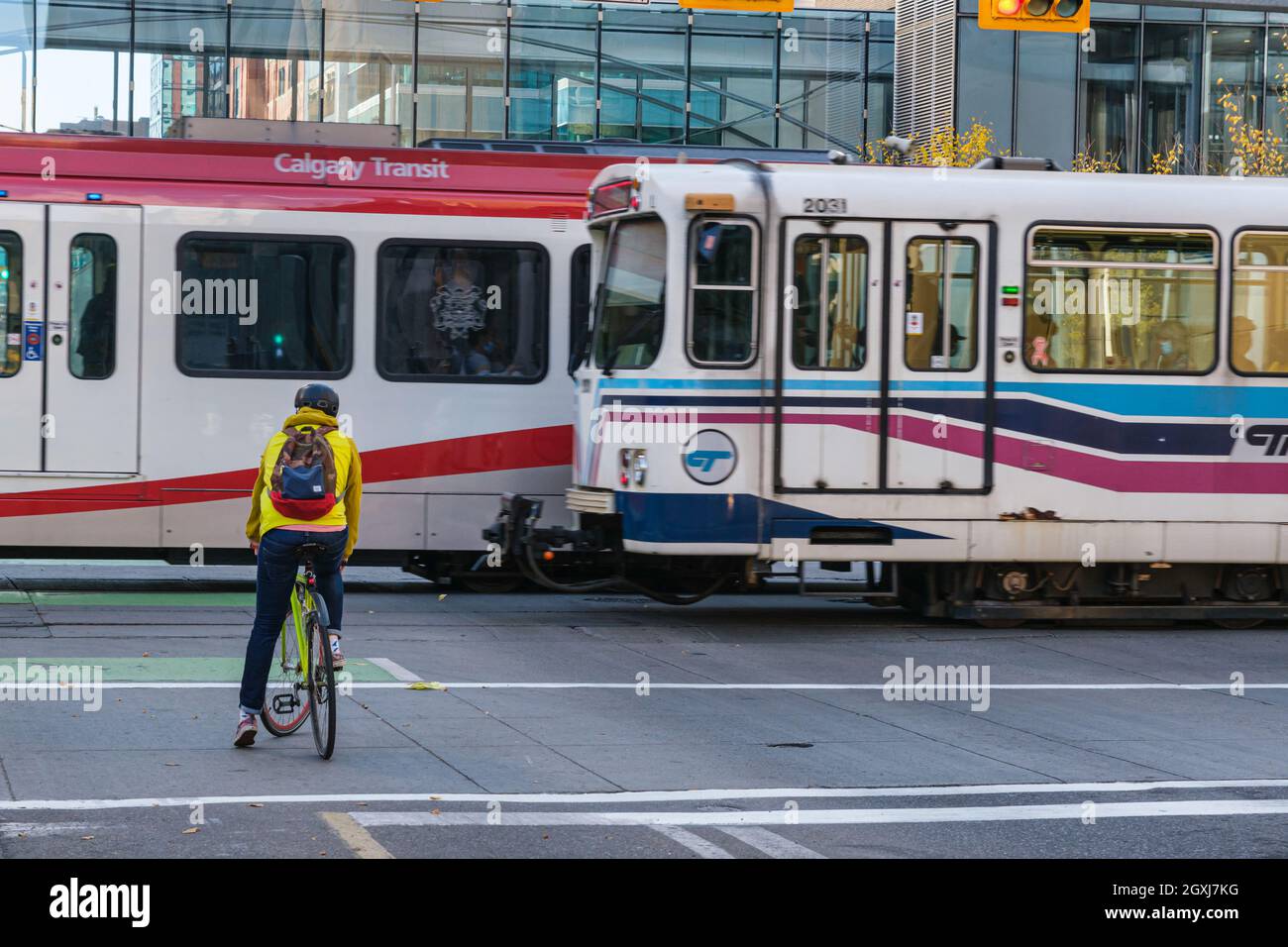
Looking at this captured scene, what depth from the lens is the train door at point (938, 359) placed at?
1376cm

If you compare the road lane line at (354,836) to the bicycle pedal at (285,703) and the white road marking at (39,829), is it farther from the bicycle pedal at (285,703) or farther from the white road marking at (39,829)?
the bicycle pedal at (285,703)

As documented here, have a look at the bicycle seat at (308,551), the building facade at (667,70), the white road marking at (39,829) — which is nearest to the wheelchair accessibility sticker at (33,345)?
the bicycle seat at (308,551)

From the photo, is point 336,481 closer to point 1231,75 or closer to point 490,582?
point 490,582

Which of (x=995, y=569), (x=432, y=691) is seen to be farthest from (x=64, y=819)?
(x=995, y=569)

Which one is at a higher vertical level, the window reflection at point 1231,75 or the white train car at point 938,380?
the window reflection at point 1231,75

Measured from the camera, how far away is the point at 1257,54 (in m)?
36.9

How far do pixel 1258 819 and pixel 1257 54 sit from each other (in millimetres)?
32257

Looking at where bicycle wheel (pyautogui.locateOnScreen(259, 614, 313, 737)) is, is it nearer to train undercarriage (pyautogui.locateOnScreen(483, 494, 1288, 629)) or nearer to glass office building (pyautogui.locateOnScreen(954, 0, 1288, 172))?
train undercarriage (pyautogui.locateOnScreen(483, 494, 1288, 629))

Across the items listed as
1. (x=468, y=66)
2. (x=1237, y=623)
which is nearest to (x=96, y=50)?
(x=468, y=66)

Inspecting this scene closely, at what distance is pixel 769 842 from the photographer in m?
7.25

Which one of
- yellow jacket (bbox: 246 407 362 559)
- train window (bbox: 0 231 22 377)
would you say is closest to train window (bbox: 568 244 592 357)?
train window (bbox: 0 231 22 377)

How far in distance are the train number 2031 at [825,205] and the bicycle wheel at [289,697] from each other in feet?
19.6

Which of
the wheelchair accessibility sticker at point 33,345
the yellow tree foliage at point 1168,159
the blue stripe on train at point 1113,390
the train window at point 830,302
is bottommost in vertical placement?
the blue stripe on train at point 1113,390

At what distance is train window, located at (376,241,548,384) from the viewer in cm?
1534
